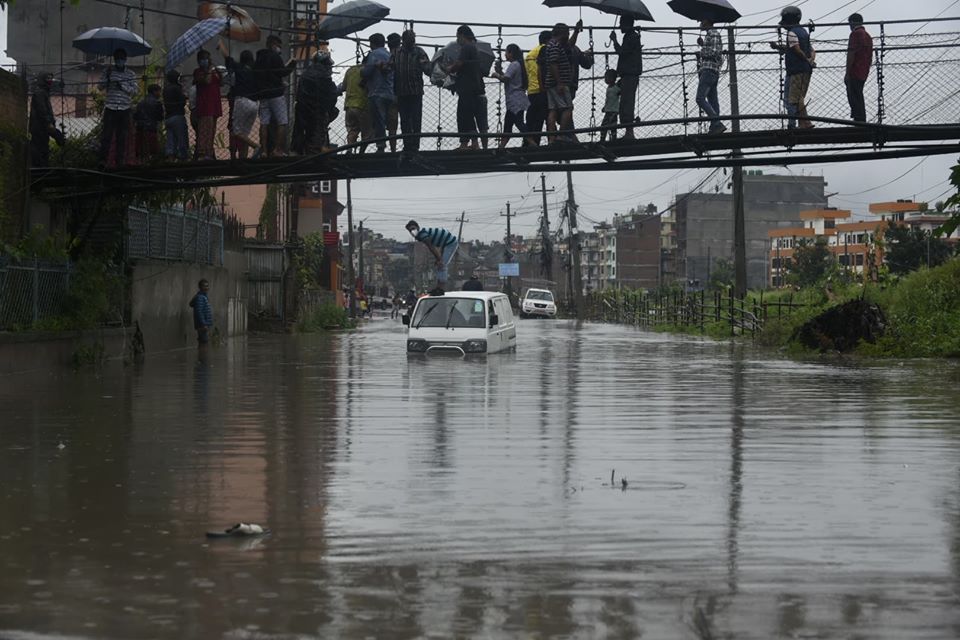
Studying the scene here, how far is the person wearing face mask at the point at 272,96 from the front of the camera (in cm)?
2477

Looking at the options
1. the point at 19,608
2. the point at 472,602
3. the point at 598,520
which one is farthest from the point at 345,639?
the point at 598,520

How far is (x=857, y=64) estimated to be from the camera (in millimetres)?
22938

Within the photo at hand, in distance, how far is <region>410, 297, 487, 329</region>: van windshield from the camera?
3091 cm

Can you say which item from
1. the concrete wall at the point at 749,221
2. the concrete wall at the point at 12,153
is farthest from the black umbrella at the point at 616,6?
the concrete wall at the point at 749,221

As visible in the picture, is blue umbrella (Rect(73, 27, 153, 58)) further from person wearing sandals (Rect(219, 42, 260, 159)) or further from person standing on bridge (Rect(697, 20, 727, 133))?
person standing on bridge (Rect(697, 20, 727, 133))

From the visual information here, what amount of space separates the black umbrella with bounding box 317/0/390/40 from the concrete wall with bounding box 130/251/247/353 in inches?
333

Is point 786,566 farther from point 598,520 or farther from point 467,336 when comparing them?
point 467,336

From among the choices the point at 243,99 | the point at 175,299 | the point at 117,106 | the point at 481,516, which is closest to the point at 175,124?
the point at 117,106

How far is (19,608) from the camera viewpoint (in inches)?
263

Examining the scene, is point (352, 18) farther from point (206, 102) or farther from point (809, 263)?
point (809, 263)

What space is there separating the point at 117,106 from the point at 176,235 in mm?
11004

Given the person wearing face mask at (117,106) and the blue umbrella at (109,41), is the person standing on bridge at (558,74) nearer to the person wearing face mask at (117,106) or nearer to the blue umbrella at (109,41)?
the person wearing face mask at (117,106)

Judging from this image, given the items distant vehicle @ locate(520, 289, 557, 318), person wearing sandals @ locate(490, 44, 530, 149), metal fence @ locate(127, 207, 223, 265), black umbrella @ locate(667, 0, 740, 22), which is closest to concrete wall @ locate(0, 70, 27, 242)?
metal fence @ locate(127, 207, 223, 265)

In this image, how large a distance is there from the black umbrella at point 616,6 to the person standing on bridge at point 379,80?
119 inches
